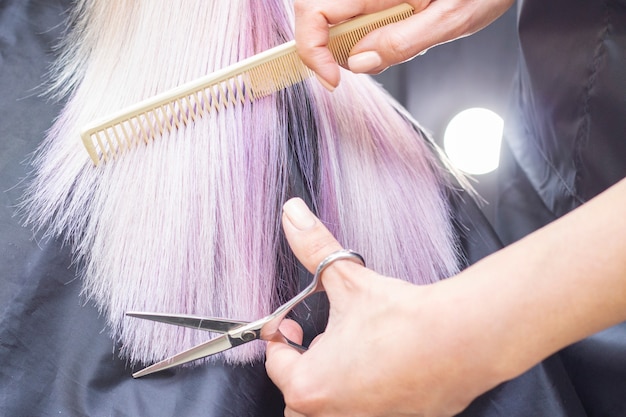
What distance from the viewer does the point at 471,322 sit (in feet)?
1.69

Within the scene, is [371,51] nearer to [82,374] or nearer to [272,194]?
[272,194]

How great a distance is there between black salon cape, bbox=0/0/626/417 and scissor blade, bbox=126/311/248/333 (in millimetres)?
80

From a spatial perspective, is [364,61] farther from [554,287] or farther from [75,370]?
[75,370]

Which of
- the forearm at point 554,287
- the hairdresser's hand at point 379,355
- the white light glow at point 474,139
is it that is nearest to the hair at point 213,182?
the hairdresser's hand at point 379,355

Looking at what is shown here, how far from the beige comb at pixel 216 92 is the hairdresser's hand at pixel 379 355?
0.74 feet

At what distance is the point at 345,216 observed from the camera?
777 mm

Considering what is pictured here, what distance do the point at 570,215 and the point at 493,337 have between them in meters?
0.12

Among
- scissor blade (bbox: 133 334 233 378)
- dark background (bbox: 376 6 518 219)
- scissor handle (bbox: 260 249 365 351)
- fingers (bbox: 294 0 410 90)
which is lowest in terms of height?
dark background (bbox: 376 6 518 219)

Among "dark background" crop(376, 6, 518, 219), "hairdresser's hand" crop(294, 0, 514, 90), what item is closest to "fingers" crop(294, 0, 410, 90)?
"hairdresser's hand" crop(294, 0, 514, 90)

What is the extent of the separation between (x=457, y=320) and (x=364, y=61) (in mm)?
357

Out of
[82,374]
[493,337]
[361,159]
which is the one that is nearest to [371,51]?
[361,159]

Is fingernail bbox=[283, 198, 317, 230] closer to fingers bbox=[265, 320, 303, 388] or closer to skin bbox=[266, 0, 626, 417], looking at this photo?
skin bbox=[266, 0, 626, 417]

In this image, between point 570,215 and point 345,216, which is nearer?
point 570,215

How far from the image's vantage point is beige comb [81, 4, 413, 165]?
0.74m
